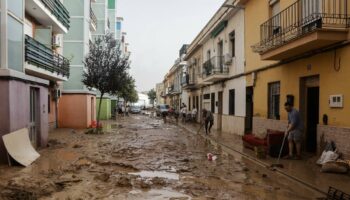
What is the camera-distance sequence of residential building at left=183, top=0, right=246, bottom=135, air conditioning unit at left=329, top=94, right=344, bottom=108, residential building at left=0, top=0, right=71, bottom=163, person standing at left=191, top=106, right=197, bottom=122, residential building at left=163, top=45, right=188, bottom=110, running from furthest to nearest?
residential building at left=163, top=45, right=188, bottom=110, person standing at left=191, top=106, right=197, bottom=122, residential building at left=183, top=0, right=246, bottom=135, residential building at left=0, top=0, right=71, bottom=163, air conditioning unit at left=329, top=94, right=344, bottom=108

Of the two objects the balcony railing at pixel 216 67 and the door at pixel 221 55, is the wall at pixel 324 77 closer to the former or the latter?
the balcony railing at pixel 216 67

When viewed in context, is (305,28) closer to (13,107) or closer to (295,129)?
(295,129)

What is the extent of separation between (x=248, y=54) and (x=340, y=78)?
8638mm

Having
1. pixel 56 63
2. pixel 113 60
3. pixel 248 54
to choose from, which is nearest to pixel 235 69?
pixel 248 54

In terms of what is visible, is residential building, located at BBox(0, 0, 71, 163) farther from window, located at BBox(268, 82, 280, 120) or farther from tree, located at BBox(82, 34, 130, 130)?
window, located at BBox(268, 82, 280, 120)

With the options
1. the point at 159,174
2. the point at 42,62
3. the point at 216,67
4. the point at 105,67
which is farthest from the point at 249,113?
the point at 159,174

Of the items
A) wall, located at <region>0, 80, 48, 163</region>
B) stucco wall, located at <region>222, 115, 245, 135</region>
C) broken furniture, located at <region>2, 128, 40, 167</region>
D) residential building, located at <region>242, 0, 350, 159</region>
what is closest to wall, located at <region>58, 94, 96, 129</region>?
stucco wall, located at <region>222, 115, 245, 135</region>

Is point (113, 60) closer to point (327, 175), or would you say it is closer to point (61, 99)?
point (61, 99)

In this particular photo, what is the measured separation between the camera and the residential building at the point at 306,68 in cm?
1052

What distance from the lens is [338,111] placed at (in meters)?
10.8

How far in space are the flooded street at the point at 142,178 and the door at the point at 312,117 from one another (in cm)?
234

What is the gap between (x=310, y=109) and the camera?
43.2 feet

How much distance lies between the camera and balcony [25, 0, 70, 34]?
18225mm

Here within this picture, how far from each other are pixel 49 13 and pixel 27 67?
442 cm
